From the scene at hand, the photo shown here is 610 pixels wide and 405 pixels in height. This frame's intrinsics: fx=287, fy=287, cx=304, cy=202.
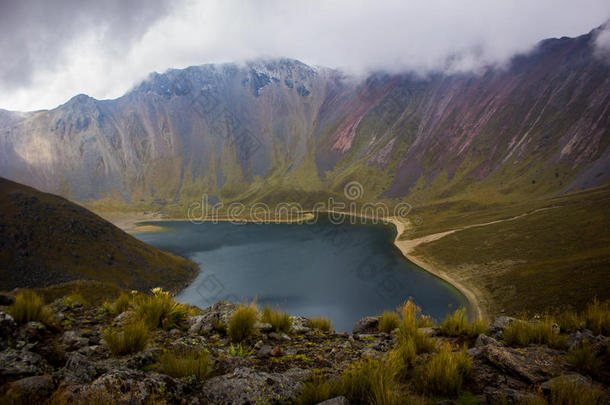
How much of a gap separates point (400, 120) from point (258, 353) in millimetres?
176981

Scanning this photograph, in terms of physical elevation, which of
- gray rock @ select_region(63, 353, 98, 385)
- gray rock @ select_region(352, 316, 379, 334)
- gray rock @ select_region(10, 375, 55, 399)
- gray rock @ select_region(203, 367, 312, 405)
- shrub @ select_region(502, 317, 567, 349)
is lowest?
gray rock @ select_region(352, 316, 379, 334)

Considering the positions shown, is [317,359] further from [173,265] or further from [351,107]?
[351,107]

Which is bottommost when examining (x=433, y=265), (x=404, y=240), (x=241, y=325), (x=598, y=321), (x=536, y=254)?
(x=433, y=265)

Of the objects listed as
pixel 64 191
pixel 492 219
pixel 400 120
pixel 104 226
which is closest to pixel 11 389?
pixel 104 226

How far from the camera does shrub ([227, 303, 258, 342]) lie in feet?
17.7

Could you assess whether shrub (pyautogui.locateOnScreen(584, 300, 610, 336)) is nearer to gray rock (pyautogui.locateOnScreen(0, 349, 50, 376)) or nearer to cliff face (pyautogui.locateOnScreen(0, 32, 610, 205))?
gray rock (pyautogui.locateOnScreen(0, 349, 50, 376))

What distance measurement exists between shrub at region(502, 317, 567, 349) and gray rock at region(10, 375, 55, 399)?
6.54 meters

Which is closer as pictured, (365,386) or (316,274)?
(365,386)

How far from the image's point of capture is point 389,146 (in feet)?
495

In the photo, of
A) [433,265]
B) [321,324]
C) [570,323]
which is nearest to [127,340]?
[321,324]

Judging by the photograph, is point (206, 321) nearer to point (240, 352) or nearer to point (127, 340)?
point (240, 352)

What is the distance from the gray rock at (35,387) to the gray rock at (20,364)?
422 millimetres

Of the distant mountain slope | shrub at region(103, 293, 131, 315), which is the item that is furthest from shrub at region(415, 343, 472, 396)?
the distant mountain slope

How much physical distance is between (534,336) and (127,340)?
6.67m
